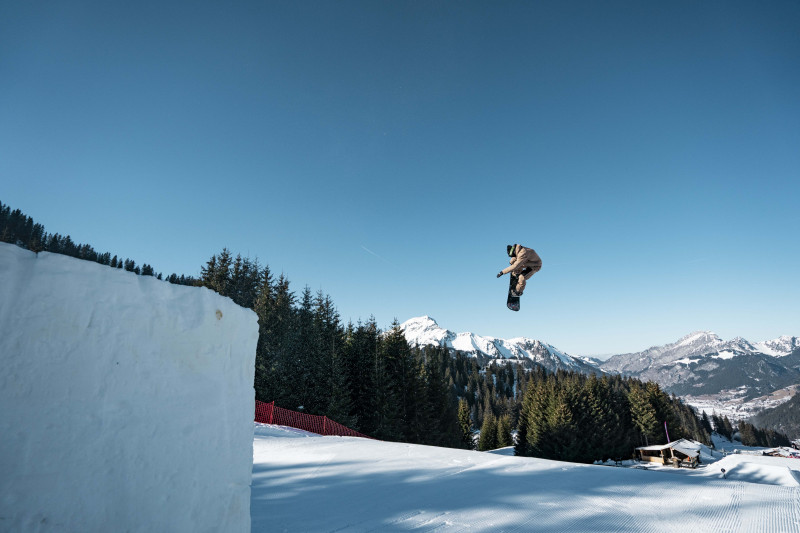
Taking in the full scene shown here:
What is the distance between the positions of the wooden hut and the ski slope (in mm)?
37564

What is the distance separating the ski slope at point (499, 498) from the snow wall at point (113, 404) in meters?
2.28

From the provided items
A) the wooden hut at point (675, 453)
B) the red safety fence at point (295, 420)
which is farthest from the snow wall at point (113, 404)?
the wooden hut at point (675, 453)

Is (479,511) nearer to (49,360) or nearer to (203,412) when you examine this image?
(203,412)

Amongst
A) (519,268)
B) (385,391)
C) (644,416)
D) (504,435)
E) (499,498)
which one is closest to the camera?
(499,498)

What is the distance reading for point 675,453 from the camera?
1676 inches

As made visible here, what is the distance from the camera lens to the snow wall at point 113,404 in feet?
Answer: 7.57

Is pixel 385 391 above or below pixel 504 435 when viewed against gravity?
above

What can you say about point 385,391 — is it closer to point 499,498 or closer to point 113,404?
point 499,498

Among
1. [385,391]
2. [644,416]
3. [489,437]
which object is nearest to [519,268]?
[385,391]

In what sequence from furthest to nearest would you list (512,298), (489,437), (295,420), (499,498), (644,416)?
(489,437)
(644,416)
(295,420)
(512,298)
(499,498)

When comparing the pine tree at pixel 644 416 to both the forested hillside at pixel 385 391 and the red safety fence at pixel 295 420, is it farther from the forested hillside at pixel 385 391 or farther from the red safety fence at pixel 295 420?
the red safety fence at pixel 295 420

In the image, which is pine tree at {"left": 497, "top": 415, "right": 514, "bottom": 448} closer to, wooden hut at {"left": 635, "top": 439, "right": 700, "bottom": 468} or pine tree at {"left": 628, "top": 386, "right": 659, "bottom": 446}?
pine tree at {"left": 628, "top": 386, "right": 659, "bottom": 446}

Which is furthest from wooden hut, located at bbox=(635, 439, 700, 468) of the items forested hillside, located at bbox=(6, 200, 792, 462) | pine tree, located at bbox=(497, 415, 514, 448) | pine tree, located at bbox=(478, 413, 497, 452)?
pine tree, located at bbox=(478, 413, 497, 452)

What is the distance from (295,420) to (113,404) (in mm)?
18319
